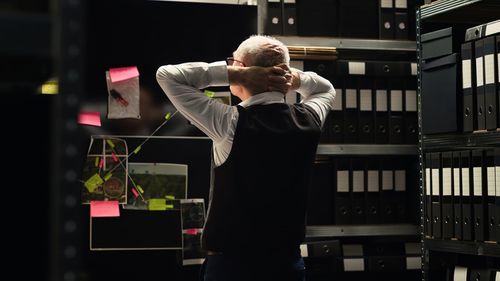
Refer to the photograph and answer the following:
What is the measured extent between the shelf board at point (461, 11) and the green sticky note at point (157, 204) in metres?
1.41

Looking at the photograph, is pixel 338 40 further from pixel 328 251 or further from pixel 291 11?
pixel 328 251

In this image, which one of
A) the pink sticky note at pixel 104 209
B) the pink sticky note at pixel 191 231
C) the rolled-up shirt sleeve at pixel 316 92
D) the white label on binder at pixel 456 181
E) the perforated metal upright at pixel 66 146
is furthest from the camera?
the pink sticky note at pixel 191 231

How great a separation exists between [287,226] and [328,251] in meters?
1.47

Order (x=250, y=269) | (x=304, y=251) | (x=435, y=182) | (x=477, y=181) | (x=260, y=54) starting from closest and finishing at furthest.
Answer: (x=250, y=269) → (x=260, y=54) → (x=477, y=181) → (x=435, y=182) → (x=304, y=251)

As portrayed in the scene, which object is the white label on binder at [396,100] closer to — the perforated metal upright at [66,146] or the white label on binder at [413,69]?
the white label on binder at [413,69]

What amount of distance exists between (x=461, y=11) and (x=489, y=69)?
1.77ft

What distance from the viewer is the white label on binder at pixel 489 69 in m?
2.83

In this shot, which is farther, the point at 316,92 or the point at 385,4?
the point at 385,4

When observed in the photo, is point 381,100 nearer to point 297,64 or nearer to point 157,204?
point 297,64

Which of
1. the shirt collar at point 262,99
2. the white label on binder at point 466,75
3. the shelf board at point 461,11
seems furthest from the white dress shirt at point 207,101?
the shelf board at point 461,11

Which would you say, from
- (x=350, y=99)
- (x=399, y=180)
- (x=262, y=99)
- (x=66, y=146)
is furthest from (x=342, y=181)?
(x=66, y=146)

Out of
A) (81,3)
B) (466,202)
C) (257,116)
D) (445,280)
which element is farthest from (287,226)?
(445,280)

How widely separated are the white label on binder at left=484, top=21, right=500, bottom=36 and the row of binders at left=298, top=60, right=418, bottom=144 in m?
0.79

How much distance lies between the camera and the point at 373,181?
3705 mm
